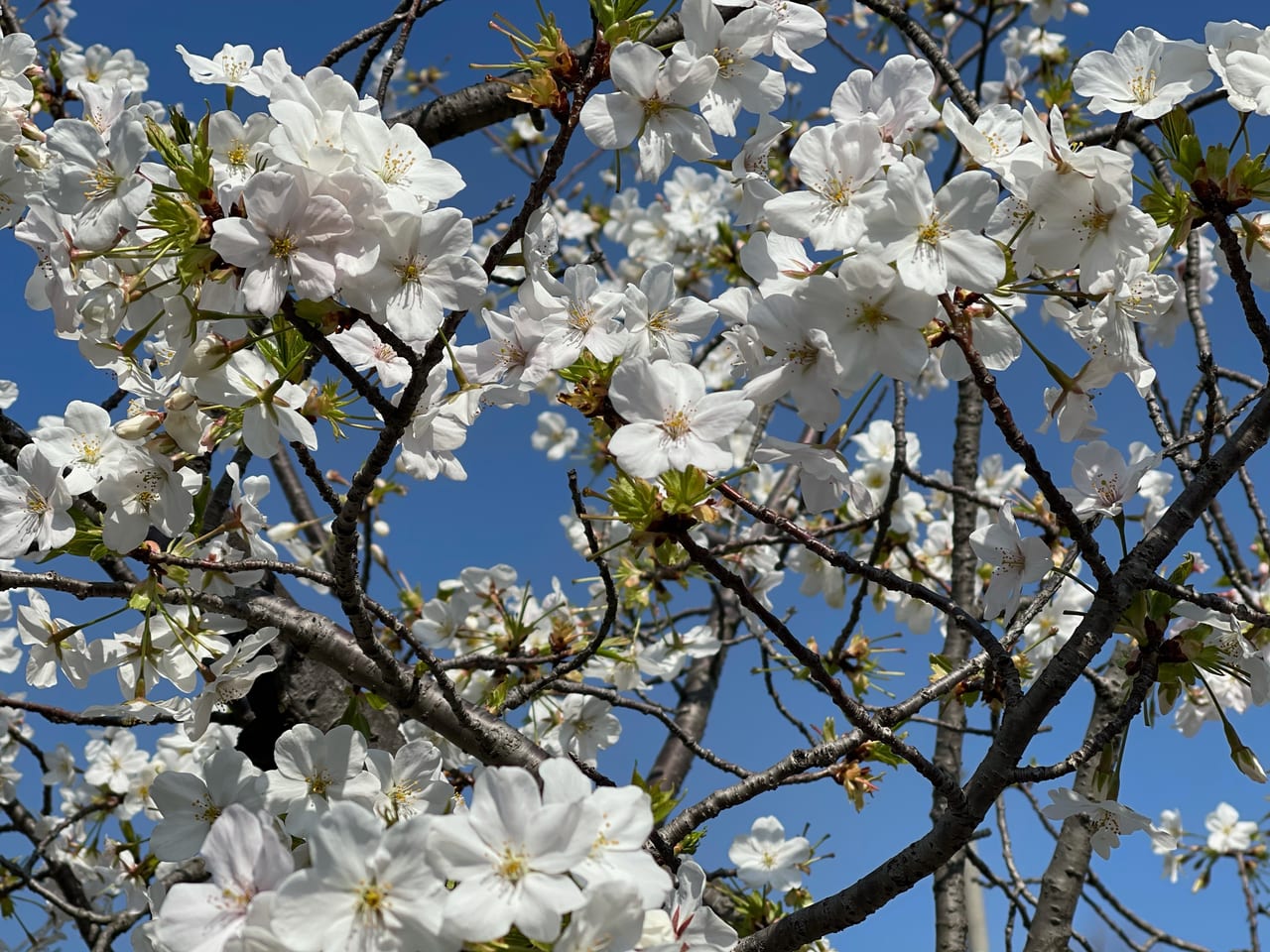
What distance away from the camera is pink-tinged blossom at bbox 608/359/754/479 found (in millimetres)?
1286

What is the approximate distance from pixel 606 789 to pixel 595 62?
3.17 ft

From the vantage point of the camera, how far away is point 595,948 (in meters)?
1.04

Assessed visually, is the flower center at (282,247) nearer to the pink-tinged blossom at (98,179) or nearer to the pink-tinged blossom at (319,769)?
the pink-tinged blossom at (98,179)

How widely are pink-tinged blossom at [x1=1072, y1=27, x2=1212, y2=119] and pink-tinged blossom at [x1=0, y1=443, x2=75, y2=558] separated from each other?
1.64 metres

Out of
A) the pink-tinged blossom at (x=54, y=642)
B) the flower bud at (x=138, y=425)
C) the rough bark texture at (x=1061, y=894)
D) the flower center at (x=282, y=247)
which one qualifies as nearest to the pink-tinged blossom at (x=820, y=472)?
the flower center at (x=282, y=247)

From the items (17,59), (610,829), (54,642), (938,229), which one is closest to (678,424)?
(938,229)

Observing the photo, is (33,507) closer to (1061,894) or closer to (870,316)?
(870,316)

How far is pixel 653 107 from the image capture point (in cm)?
148

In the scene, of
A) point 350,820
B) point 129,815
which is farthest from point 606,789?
point 129,815

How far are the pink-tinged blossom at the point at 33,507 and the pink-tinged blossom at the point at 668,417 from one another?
2.93 ft

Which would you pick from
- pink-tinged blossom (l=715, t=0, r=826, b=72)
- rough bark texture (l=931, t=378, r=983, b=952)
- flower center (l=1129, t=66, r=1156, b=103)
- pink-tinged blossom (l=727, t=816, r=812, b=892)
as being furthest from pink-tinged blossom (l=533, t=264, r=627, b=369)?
pink-tinged blossom (l=727, t=816, r=812, b=892)

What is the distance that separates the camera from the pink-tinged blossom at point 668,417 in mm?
1286

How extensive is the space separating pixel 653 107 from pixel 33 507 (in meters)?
1.14

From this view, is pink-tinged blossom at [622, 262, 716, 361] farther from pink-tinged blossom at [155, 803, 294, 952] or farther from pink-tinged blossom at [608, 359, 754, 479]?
pink-tinged blossom at [155, 803, 294, 952]
